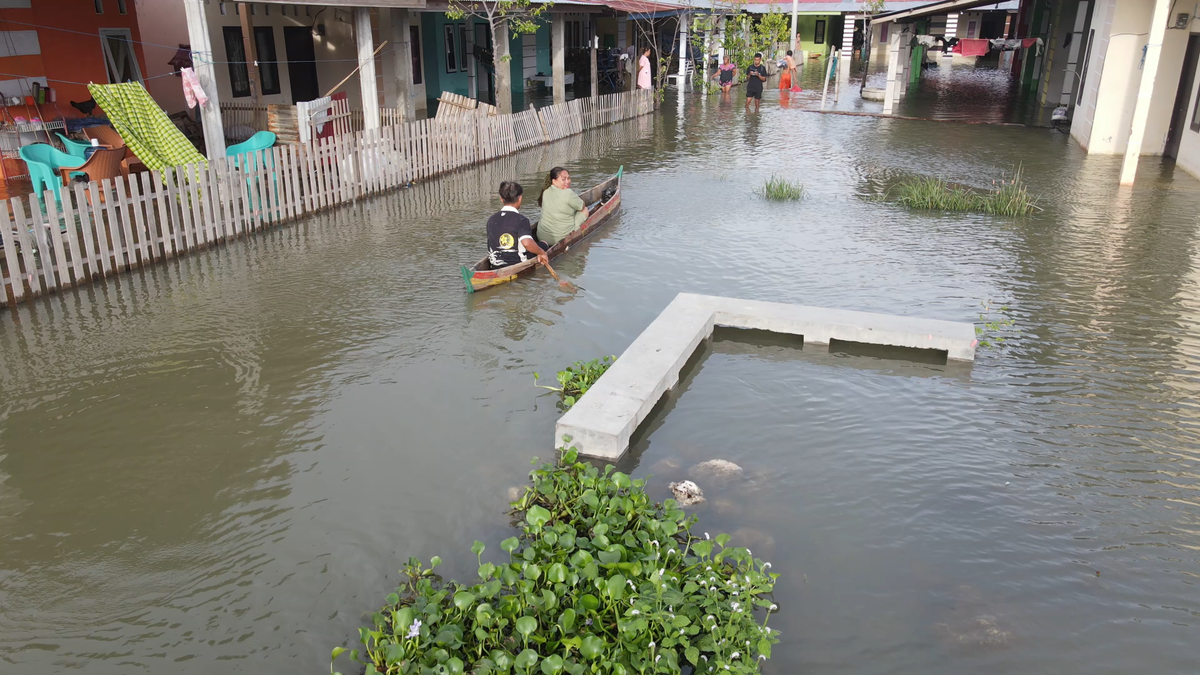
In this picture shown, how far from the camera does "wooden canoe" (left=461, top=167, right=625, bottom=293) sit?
9953mm

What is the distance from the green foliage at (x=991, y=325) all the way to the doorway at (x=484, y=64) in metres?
20.1

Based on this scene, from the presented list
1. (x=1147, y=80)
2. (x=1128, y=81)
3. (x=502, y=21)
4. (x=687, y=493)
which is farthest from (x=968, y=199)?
(x=502, y=21)

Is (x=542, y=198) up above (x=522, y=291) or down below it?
above

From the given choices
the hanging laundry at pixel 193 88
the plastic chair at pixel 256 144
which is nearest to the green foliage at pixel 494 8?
the plastic chair at pixel 256 144

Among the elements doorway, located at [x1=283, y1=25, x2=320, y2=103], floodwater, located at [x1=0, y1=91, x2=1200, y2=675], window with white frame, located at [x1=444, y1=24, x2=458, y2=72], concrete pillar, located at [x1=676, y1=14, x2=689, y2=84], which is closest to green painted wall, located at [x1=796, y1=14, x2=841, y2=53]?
concrete pillar, located at [x1=676, y1=14, x2=689, y2=84]

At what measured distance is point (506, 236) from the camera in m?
10.3

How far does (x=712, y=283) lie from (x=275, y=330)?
16.6 ft

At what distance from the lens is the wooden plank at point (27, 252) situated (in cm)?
909

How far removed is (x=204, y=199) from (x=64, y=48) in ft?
24.2

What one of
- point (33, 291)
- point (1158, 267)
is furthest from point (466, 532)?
point (1158, 267)

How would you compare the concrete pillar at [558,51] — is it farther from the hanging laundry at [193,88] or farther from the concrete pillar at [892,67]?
the hanging laundry at [193,88]

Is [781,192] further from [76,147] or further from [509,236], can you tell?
[76,147]

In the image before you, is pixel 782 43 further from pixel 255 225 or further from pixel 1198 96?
pixel 255 225

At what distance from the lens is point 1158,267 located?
423 inches
